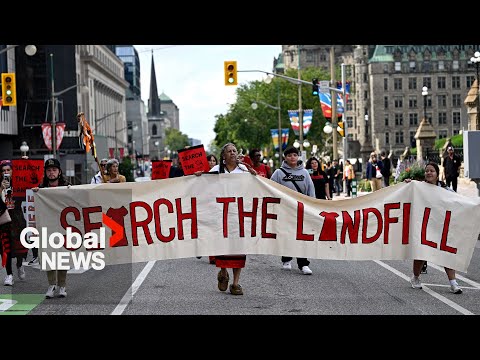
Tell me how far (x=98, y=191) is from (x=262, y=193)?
2.07 metres

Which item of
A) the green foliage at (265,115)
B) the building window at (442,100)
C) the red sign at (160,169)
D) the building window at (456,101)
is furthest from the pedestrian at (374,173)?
the building window at (442,100)

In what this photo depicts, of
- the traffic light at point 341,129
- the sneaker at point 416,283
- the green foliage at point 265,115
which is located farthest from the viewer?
the green foliage at point 265,115

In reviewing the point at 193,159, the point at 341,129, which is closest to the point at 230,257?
the point at 193,159

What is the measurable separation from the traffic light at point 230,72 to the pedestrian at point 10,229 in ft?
61.7

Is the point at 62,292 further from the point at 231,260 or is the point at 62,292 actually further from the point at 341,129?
the point at 341,129

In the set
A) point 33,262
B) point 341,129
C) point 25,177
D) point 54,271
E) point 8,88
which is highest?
point 8,88

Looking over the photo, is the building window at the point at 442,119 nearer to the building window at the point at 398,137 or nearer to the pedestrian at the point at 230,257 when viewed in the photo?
the building window at the point at 398,137

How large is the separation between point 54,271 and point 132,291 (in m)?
1.06

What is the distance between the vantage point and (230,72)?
33500mm

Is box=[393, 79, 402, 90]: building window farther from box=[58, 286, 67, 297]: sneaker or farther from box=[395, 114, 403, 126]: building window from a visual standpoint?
box=[58, 286, 67, 297]: sneaker

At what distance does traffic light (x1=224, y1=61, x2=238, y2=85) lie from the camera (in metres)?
33.3

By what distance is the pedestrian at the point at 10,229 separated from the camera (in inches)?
552
